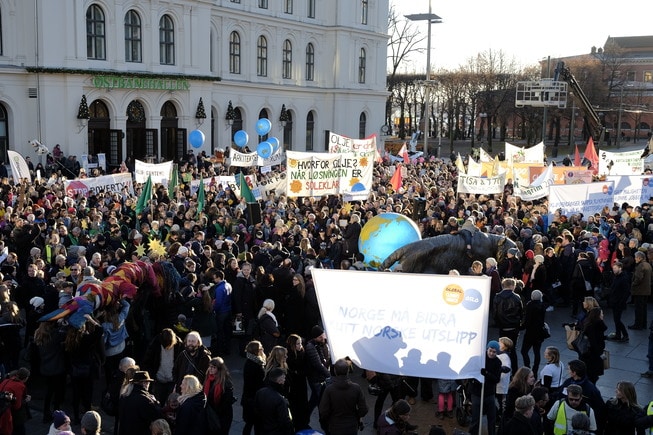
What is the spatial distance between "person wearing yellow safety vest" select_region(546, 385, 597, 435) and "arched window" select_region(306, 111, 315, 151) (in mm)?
44629

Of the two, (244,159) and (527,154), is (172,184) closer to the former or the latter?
(244,159)

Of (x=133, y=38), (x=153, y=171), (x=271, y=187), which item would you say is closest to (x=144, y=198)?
(x=153, y=171)

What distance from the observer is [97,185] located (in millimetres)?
20781

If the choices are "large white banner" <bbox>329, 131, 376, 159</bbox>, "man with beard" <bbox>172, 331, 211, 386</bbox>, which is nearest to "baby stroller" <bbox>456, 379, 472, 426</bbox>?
"man with beard" <bbox>172, 331, 211, 386</bbox>

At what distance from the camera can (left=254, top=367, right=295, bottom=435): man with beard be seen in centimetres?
772

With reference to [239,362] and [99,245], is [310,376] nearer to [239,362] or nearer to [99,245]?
[239,362]

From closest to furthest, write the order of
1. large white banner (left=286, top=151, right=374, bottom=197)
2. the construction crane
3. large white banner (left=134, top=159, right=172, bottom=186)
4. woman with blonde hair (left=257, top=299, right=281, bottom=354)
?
woman with blonde hair (left=257, top=299, right=281, bottom=354)
large white banner (left=286, top=151, right=374, bottom=197)
large white banner (left=134, top=159, right=172, bottom=186)
the construction crane

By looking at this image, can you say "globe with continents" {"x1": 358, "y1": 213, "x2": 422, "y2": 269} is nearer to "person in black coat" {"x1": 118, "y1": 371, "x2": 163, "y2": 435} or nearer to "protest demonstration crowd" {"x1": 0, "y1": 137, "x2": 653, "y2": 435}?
"protest demonstration crowd" {"x1": 0, "y1": 137, "x2": 653, "y2": 435}

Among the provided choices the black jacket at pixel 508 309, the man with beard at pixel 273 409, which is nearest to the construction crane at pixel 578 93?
the black jacket at pixel 508 309

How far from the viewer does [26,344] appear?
→ 459 inches

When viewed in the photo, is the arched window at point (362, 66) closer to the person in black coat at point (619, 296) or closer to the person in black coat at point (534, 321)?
the person in black coat at point (619, 296)

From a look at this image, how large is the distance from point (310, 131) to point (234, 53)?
8.84 m

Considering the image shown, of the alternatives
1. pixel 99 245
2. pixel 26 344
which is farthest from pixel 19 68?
pixel 26 344

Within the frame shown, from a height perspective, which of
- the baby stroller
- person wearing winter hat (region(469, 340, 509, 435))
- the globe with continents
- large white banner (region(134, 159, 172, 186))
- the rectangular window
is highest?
the rectangular window
